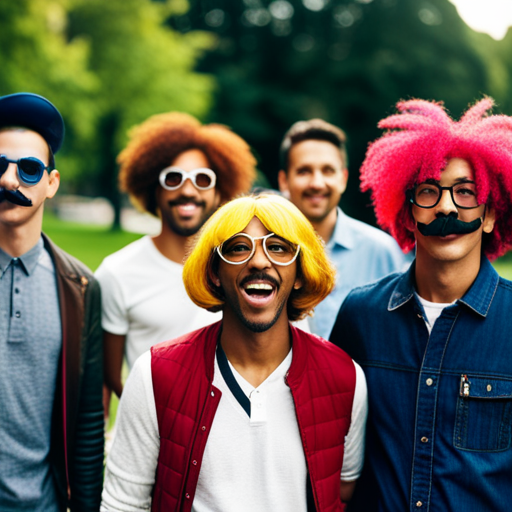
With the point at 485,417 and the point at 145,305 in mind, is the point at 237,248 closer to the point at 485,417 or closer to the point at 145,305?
the point at 145,305

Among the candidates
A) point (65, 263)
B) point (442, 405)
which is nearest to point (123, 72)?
point (65, 263)

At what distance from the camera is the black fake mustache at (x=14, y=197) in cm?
308

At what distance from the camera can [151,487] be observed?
2.84m

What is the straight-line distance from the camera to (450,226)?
2854mm

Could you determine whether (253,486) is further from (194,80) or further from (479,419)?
(194,80)

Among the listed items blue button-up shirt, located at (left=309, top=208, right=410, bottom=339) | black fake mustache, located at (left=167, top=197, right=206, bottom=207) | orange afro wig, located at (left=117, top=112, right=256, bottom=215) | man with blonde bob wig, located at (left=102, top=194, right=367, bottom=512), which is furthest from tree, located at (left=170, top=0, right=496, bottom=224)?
man with blonde bob wig, located at (left=102, top=194, right=367, bottom=512)

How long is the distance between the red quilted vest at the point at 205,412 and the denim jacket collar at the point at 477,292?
47cm

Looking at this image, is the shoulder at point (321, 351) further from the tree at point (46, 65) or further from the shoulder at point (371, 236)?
the tree at point (46, 65)

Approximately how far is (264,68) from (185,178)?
25.8m

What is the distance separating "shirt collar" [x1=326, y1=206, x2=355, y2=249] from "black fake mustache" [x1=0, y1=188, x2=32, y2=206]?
8.08 feet

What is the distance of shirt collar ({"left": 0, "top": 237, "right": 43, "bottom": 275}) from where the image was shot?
3156 millimetres

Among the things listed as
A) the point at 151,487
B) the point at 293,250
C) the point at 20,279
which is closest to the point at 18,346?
the point at 20,279

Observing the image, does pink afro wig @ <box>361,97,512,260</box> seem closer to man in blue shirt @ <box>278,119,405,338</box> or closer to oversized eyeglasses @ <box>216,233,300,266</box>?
oversized eyeglasses @ <box>216,233,300,266</box>

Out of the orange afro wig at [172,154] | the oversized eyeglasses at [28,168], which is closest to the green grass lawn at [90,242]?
the orange afro wig at [172,154]
